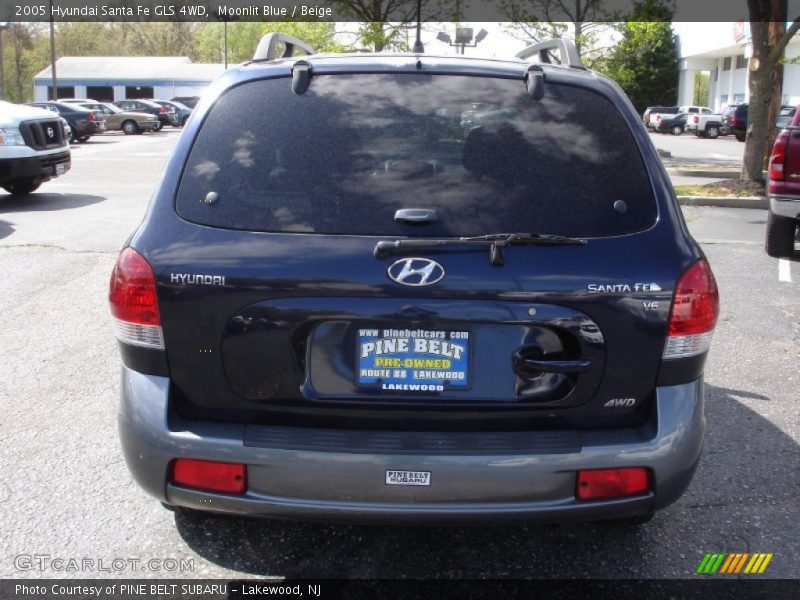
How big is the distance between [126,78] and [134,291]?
226ft

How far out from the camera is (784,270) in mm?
8586

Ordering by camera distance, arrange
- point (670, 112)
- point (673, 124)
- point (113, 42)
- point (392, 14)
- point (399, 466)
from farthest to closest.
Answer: point (113, 42) → point (670, 112) → point (673, 124) → point (392, 14) → point (399, 466)

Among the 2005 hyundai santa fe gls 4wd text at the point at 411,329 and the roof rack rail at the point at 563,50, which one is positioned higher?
the roof rack rail at the point at 563,50

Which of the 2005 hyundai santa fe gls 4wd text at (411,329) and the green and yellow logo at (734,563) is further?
the green and yellow logo at (734,563)

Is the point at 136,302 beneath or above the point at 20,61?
beneath

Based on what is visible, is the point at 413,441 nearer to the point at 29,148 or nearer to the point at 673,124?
the point at 29,148

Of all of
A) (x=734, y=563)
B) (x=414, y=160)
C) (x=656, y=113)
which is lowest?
(x=734, y=563)

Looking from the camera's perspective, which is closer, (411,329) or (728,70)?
(411,329)

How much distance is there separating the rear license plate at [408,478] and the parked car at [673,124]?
49372mm

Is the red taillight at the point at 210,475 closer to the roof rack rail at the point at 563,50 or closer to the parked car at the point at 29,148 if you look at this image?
the roof rack rail at the point at 563,50

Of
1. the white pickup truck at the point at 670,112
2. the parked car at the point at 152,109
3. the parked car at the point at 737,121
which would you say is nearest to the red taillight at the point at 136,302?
the parked car at the point at 737,121

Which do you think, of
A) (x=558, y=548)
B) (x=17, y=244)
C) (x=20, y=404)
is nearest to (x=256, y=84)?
(x=558, y=548)

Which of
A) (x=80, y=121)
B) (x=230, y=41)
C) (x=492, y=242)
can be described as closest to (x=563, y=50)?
(x=492, y=242)

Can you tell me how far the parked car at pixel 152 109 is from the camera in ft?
140
